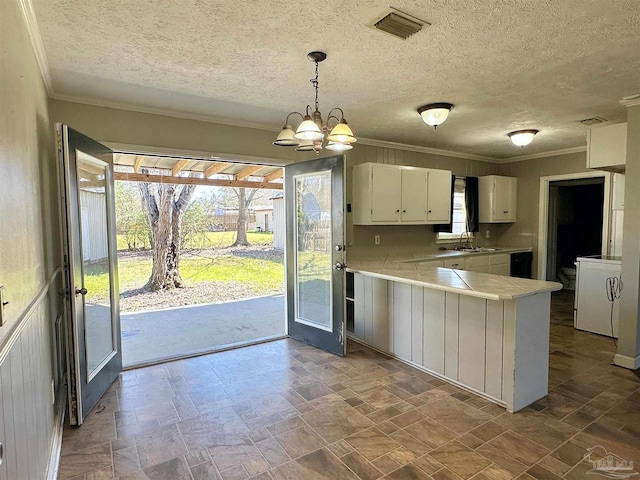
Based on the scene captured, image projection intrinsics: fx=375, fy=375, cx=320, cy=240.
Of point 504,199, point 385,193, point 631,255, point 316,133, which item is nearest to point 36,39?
point 316,133

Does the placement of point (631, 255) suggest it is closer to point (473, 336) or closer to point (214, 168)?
point (473, 336)

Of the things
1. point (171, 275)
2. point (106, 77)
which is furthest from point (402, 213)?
point (171, 275)

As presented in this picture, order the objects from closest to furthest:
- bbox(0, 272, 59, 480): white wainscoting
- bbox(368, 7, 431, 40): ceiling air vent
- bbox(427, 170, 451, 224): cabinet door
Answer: bbox(0, 272, 59, 480): white wainscoting < bbox(368, 7, 431, 40): ceiling air vent < bbox(427, 170, 451, 224): cabinet door

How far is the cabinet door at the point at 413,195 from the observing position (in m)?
4.89

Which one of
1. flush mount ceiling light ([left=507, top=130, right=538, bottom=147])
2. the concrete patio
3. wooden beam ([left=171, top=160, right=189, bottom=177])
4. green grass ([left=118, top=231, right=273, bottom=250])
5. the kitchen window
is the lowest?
the concrete patio

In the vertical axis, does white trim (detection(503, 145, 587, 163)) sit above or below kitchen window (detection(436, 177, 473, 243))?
above

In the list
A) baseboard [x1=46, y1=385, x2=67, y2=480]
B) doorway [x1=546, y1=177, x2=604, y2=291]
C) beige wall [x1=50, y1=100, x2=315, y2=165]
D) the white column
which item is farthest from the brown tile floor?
doorway [x1=546, y1=177, x2=604, y2=291]

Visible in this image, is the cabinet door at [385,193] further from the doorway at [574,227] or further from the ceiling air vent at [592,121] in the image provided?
the doorway at [574,227]

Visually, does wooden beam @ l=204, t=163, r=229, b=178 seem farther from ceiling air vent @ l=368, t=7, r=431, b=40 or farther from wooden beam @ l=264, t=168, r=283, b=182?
ceiling air vent @ l=368, t=7, r=431, b=40

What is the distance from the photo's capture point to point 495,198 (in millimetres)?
6055

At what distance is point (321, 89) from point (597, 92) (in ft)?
7.51

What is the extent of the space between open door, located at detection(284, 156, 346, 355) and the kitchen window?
2.72 meters

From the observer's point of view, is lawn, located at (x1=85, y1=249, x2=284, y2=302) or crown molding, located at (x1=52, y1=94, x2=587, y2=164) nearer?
crown molding, located at (x1=52, y1=94, x2=587, y2=164)

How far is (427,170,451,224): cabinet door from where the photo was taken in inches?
203
